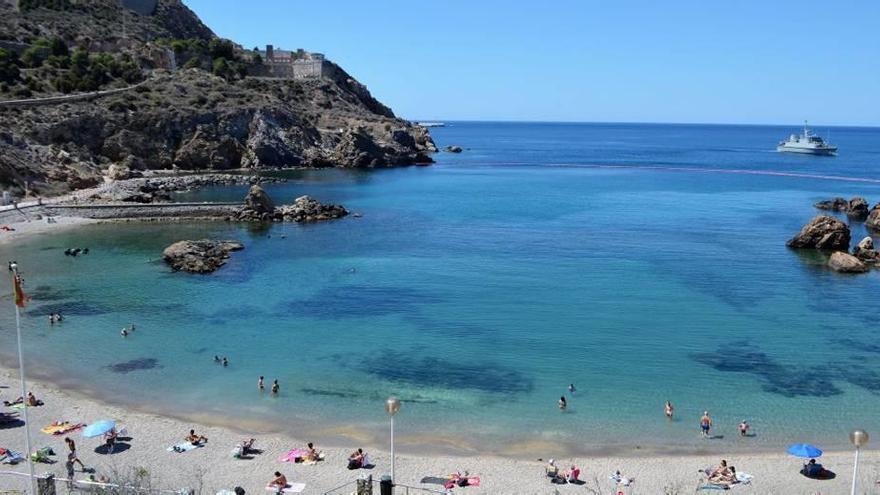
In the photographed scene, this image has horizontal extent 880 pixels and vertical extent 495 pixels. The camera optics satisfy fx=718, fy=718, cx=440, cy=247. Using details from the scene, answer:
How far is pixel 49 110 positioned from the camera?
305 ft

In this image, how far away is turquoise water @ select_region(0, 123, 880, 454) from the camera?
27938 millimetres

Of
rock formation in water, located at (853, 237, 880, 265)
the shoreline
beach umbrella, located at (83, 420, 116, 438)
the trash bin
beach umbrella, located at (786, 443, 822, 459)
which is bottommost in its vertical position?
the shoreline

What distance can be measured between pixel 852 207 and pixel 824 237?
74.8ft

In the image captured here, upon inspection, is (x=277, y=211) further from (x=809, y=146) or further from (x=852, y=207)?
(x=809, y=146)

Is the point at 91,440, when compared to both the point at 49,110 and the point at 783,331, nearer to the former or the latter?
the point at 783,331

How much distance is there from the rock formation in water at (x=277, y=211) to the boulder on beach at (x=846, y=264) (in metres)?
46.4

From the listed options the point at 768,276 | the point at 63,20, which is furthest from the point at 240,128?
the point at 768,276

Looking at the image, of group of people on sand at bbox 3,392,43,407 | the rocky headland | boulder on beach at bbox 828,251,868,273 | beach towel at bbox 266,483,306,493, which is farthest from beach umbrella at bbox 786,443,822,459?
the rocky headland

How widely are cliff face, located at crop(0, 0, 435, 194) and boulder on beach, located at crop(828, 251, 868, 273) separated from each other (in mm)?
75932

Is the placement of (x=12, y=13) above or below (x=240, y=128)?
above

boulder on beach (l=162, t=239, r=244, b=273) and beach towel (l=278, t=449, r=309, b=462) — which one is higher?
boulder on beach (l=162, t=239, r=244, b=273)

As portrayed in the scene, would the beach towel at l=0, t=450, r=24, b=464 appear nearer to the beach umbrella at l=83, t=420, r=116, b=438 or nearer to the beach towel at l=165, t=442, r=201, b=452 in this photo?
the beach umbrella at l=83, t=420, r=116, b=438

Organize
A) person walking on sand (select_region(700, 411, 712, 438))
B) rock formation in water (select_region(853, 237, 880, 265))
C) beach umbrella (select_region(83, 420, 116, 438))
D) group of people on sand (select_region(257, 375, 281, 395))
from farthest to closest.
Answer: rock formation in water (select_region(853, 237, 880, 265))
group of people on sand (select_region(257, 375, 281, 395))
person walking on sand (select_region(700, 411, 712, 438))
beach umbrella (select_region(83, 420, 116, 438))

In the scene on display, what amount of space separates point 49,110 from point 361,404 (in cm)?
8331
